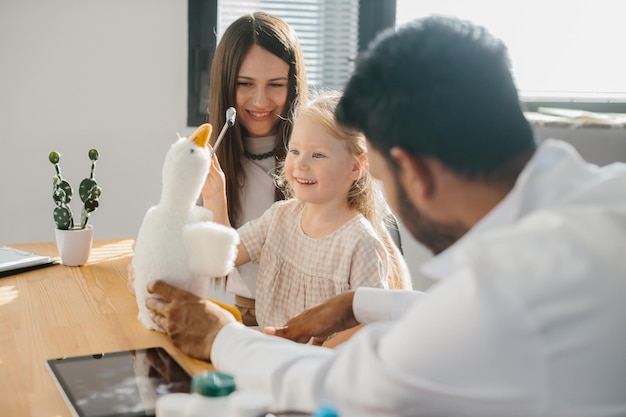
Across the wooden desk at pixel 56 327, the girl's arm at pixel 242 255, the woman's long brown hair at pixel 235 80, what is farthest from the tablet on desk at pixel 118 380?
the woman's long brown hair at pixel 235 80

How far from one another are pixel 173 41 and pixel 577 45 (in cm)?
157

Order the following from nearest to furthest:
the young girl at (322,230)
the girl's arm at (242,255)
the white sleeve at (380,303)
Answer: the white sleeve at (380,303)
the young girl at (322,230)
the girl's arm at (242,255)

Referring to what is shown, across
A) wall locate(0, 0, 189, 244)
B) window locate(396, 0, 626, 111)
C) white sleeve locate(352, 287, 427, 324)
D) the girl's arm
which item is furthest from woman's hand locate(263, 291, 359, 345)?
window locate(396, 0, 626, 111)

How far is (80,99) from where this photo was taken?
9.09 feet

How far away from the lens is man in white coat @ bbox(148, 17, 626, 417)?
0.67 meters

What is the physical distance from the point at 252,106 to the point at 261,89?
0.06 m

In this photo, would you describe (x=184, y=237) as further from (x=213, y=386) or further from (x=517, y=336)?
(x=517, y=336)

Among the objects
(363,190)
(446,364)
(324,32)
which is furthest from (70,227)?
(324,32)

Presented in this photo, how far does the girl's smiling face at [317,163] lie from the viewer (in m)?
1.73

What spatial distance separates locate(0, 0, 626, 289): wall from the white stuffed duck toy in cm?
170

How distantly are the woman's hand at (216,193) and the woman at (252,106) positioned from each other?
24 centimetres

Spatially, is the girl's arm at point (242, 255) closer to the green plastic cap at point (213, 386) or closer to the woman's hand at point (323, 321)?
the woman's hand at point (323, 321)

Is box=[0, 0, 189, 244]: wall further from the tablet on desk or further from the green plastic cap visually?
the green plastic cap

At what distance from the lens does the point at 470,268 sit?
69 cm
